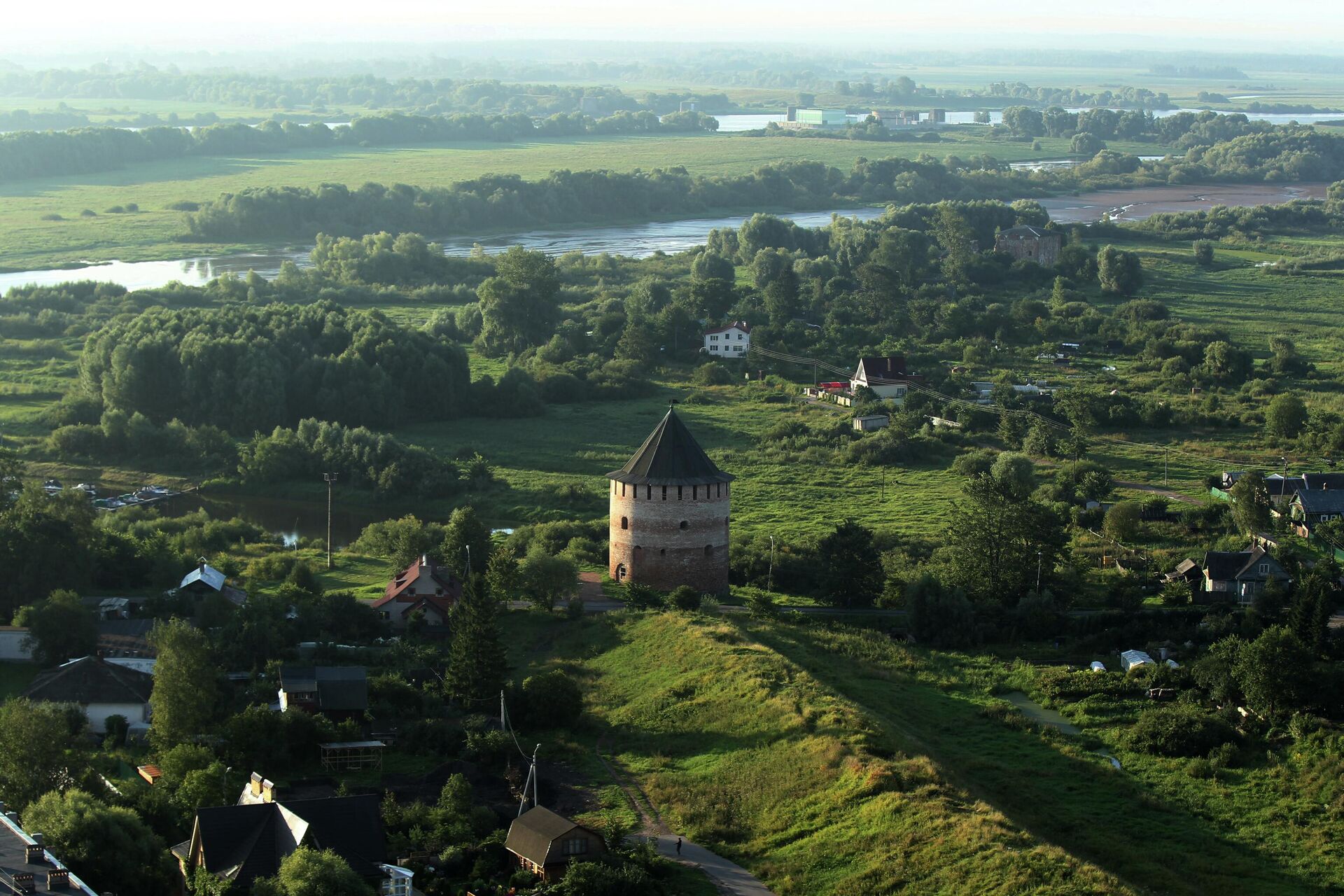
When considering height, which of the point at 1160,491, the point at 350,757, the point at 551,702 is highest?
the point at 551,702

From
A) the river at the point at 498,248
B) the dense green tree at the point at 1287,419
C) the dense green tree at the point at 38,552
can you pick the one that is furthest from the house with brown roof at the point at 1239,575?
the river at the point at 498,248

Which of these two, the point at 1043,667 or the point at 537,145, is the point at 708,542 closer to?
the point at 1043,667

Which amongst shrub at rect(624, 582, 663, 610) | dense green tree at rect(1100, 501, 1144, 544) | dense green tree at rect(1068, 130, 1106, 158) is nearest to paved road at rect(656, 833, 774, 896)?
shrub at rect(624, 582, 663, 610)

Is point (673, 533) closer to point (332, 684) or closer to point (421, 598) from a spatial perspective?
point (421, 598)

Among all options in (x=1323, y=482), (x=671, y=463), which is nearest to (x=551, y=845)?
(x=671, y=463)

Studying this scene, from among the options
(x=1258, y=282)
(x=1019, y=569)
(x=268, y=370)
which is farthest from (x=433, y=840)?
(x=1258, y=282)

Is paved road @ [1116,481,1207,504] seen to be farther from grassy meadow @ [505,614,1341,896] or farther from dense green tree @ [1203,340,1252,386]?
dense green tree @ [1203,340,1252,386]
